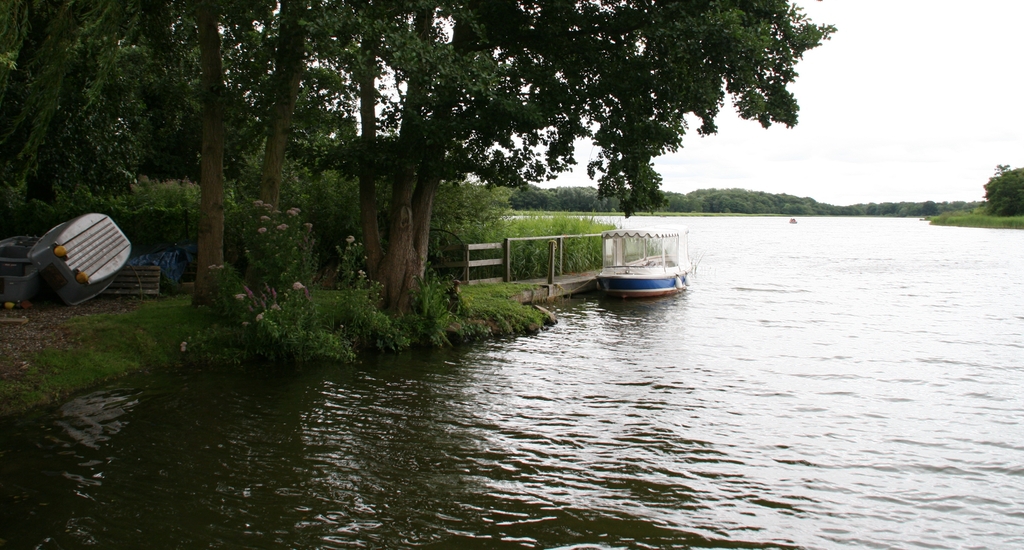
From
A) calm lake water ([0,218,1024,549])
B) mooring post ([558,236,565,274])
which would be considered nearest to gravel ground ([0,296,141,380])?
calm lake water ([0,218,1024,549])

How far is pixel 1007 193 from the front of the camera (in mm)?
83750

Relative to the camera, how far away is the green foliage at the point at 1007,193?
8129 centimetres

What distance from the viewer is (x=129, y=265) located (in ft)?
44.4

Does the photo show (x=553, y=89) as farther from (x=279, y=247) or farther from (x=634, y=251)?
(x=634, y=251)

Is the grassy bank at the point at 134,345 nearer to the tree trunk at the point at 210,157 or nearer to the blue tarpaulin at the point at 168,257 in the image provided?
the tree trunk at the point at 210,157

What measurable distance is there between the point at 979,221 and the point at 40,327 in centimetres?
10163

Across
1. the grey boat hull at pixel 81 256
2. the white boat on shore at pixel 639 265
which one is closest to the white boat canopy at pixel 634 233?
the white boat on shore at pixel 639 265

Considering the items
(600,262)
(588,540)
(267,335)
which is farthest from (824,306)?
(588,540)

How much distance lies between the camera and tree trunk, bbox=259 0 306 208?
33.2 ft

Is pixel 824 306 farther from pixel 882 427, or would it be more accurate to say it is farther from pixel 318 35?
pixel 318 35

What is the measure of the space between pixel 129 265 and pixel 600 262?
1530cm

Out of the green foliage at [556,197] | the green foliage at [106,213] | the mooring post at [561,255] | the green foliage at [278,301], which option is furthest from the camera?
the green foliage at [556,197]

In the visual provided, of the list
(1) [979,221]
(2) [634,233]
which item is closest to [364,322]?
(2) [634,233]

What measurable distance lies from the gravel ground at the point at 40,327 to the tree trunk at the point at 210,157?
134 cm
